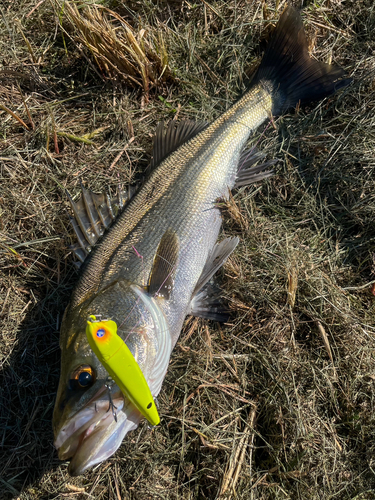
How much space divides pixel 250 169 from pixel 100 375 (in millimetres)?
2045

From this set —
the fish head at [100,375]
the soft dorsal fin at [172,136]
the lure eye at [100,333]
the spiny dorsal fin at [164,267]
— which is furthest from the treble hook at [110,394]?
the soft dorsal fin at [172,136]

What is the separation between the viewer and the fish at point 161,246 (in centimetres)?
194

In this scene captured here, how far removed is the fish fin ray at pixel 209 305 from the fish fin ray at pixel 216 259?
0.42 feet

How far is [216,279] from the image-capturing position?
9.87ft

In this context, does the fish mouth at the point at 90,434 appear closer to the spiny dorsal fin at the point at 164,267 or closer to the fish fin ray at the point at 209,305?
the spiny dorsal fin at the point at 164,267

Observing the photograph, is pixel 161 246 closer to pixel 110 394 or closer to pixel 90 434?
pixel 110 394

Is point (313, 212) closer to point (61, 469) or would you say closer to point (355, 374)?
point (355, 374)

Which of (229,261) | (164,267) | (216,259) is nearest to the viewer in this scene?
(164,267)

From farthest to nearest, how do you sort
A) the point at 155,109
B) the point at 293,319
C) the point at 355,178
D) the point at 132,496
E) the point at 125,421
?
the point at 155,109 → the point at 355,178 → the point at 293,319 → the point at 132,496 → the point at 125,421

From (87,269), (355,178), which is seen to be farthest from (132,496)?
(355,178)

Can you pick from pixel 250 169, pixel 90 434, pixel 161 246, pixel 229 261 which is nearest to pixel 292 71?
pixel 250 169

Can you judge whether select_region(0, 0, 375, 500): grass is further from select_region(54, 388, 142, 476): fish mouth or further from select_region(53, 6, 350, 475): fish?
select_region(54, 388, 142, 476): fish mouth

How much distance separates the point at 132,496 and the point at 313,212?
9.04ft

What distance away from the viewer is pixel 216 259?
9.13ft
